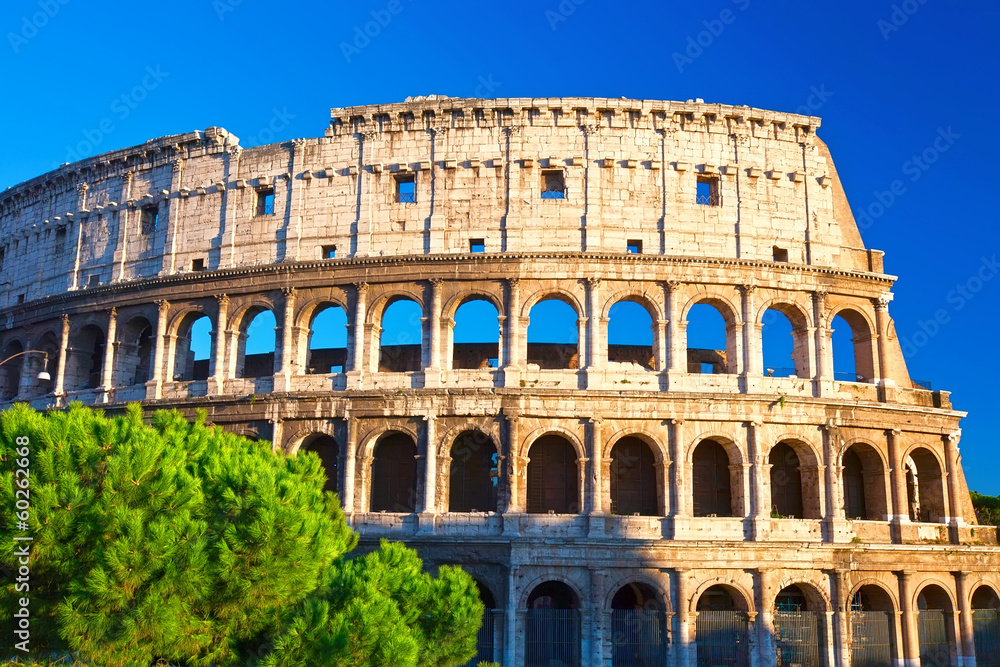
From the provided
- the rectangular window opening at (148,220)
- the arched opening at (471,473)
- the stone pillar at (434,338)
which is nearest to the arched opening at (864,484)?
the arched opening at (471,473)

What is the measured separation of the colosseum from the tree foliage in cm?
1073

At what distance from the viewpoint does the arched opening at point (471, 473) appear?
25766 millimetres

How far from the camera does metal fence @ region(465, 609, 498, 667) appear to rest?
2311 centimetres

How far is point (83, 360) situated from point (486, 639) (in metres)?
17.2

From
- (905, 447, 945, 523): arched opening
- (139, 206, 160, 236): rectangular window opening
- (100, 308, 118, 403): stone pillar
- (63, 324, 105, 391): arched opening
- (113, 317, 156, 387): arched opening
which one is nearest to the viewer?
(905, 447, 945, 523): arched opening

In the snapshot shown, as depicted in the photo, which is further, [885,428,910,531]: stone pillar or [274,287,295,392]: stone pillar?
[274,287,295,392]: stone pillar

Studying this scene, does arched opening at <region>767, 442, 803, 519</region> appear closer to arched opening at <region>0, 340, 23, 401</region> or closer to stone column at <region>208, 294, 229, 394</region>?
stone column at <region>208, 294, 229, 394</region>

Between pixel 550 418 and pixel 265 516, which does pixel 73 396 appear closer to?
pixel 550 418

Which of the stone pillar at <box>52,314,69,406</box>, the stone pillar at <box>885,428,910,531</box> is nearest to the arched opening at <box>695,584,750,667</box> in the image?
the stone pillar at <box>885,428,910,531</box>

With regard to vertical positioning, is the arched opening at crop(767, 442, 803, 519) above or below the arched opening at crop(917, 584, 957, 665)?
above

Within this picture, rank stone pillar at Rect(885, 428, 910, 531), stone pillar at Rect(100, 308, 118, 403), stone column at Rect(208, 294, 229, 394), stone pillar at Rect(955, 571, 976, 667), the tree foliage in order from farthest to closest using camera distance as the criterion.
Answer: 1. stone pillar at Rect(100, 308, 118, 403)
2. stone column at Rect(208, 294, 229, 394)
3. stone pillar at Rect(885, 428, 910, 531)
4. stone pillar at Rect(955, 571, 976, 667)
5. the tree foliage

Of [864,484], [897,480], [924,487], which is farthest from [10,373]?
[924,487]

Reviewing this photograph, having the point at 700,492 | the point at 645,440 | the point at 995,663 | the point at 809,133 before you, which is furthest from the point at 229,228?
the point at 995,663

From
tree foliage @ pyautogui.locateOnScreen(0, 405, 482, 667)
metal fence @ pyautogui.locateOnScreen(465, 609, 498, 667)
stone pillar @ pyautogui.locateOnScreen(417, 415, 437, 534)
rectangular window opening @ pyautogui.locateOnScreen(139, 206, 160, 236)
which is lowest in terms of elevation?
metal fence @ pyautogui.locateOnScreen(465, 609, 498, 667)
